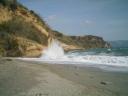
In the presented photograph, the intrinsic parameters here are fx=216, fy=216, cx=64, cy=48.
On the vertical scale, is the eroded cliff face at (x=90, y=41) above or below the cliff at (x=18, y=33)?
above

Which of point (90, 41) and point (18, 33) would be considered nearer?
point (18, 33)

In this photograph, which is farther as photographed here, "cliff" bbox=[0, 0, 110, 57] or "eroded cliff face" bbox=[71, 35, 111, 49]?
"eroded cliff face" bbox=[71, 35, 111, 49]

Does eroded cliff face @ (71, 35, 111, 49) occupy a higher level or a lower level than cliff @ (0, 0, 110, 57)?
higher

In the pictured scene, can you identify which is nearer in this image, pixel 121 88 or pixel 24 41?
pixel 121 88

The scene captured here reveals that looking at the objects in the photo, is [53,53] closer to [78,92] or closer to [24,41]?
[24,41]

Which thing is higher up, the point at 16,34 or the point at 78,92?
the point at 16,34

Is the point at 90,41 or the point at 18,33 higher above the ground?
Answer: the point at 90,41

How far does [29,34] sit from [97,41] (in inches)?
4943

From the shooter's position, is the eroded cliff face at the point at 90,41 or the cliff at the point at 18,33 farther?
the eroded cliff face at the point at 90,41

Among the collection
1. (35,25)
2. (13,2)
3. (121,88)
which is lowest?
(121,88)

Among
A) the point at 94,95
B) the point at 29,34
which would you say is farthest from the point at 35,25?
the point at 94,95

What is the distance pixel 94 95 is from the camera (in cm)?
654

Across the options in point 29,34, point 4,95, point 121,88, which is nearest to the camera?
point 4,95

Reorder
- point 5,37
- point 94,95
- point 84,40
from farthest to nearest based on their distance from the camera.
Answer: point 84,40, point 5,37, point 94,95
